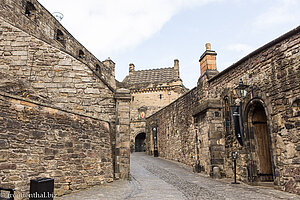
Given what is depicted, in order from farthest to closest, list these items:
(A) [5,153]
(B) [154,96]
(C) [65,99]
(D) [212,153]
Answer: (B) [154,96], (D) [212,153], (C) [65,99], (A) [5,153]

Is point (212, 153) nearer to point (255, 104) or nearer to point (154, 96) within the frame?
point (255, 104)

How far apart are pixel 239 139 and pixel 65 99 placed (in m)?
6.49

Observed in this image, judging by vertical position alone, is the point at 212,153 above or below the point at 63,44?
below

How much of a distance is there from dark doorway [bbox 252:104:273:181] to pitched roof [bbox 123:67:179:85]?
1281 inches

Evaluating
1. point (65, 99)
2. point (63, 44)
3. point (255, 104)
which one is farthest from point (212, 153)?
point (63, 44)

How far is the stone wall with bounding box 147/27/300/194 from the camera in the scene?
7.03 meters

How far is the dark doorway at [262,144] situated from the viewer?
876 cm

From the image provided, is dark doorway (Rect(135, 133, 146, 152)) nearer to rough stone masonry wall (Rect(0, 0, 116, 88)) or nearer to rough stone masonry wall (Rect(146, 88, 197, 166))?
rough stone masonry wall (Rect(146, 88, 197, 166))

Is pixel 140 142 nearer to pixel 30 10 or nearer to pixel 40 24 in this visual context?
pixel 40 24

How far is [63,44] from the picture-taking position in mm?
14398

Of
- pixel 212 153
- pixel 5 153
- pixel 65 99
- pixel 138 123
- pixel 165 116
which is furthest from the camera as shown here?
Result: pixel 138 123

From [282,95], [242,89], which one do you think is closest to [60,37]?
[242,89]

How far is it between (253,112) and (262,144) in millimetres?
1147

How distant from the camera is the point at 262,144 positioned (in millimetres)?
8938
